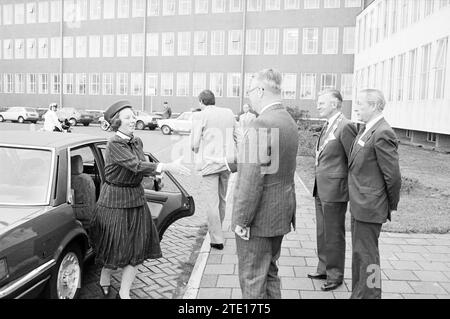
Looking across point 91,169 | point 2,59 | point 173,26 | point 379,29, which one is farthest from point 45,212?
point 2,59

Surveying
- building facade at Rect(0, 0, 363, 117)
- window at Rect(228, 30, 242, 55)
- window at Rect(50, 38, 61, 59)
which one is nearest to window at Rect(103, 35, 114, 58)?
building facade at Rect(0, 0, 363, 117)

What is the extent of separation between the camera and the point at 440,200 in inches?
357

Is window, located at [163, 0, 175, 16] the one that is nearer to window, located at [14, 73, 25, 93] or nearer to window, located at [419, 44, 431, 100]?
window, located at [14, 73, 25, 93]

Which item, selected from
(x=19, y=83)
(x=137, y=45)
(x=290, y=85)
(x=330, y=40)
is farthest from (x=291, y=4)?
(x=19, y=83)

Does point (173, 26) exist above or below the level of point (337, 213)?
above

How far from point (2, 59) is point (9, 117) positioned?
65.4ft

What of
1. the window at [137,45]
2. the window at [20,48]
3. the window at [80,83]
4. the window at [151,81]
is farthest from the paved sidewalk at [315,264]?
the window at [20,48]

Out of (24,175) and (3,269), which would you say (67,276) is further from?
(24,175)

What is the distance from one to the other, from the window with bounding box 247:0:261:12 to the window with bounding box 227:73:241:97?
6356 millimetres

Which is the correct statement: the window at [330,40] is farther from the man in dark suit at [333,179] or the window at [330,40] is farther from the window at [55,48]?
the man in dark suit at [333,179]

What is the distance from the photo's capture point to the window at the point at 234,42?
46.4 meters
